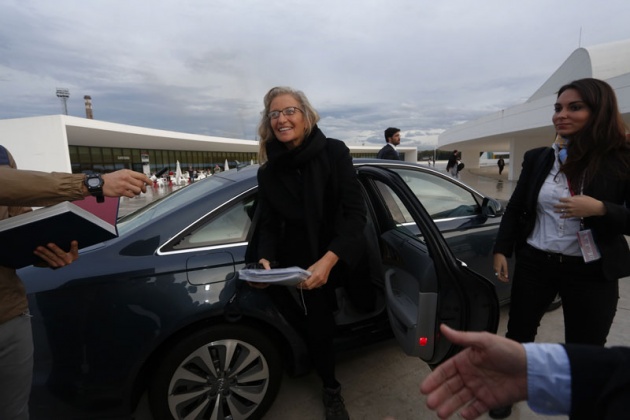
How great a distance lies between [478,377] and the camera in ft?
2.77

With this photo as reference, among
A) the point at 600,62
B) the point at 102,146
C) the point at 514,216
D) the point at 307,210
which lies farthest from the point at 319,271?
the point at 102,146

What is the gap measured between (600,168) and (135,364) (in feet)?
7.87

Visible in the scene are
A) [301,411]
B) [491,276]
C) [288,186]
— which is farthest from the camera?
[491,276]

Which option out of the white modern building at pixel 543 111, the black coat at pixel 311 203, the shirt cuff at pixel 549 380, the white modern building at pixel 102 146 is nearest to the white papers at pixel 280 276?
the black coat at pixel 311 203

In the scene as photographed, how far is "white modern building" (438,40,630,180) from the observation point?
53.9 feet

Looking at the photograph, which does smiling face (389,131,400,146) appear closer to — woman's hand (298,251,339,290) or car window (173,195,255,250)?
car window (173,195,255,250)

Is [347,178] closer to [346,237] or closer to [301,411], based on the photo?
[346,237]

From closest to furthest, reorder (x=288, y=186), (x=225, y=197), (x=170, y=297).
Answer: (x=170, y=297) < (x=288, y=186) < (x=225, y=197)

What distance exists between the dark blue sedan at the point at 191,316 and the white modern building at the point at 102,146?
138cm

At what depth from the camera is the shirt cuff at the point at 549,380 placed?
2.41 feet

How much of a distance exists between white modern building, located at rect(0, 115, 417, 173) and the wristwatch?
1921mm

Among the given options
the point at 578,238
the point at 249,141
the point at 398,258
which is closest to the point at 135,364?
the point at 398,258

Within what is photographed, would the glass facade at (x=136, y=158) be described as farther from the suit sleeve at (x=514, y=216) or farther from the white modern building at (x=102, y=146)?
the suit sleeve at (x=514, y=216)

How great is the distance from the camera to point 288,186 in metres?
1.74
